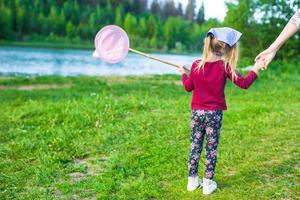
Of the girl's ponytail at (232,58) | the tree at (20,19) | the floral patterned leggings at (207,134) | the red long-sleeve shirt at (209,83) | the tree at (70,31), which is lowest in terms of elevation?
the tree at (70,31)

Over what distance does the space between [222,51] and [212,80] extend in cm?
35

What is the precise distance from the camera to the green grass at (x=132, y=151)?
19.7ft

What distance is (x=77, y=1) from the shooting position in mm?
117312

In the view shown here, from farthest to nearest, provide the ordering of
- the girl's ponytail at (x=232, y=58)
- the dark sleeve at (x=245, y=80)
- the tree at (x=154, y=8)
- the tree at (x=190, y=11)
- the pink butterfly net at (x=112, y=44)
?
the tree at (x=154, y=8) < the tree at (x=190, y=11) < the pink butterfly net at (x=112, y=44) < the girl's ponytail at (x=232, y=58) < the dark sleeve at (x=245, y=80)

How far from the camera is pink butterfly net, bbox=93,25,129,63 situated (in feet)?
21.9

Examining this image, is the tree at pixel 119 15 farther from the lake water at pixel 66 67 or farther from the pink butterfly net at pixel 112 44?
the pink butterfly net at pixel 112 44

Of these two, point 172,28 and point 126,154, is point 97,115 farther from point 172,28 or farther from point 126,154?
point 172,28

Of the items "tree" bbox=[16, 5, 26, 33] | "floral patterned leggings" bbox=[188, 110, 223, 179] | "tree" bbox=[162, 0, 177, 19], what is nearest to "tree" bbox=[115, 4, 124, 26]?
"tree" bbox=[162, 0, 177, 19]

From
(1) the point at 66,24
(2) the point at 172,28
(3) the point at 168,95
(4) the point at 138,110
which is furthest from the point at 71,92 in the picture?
(2) the point at 172,28

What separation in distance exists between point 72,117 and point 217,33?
509cm

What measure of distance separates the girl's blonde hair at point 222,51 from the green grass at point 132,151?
4.91 feet

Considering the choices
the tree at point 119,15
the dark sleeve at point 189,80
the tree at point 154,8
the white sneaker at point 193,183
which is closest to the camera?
the dark sleeve at point 189,80

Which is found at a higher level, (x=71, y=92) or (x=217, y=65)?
(x=217, y=65)

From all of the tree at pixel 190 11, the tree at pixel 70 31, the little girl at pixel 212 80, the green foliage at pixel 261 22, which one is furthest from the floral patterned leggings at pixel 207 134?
the tree at pixel 190 11
